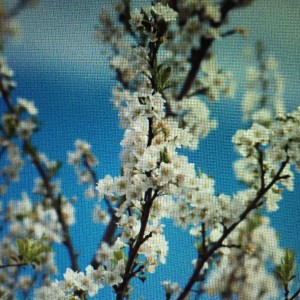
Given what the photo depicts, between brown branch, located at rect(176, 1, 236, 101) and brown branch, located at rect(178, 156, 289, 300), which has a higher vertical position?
brown branch, located at rect(176, 1, 236, 101)

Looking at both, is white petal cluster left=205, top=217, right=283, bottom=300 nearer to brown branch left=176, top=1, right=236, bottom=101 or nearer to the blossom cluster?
the blossom cluster

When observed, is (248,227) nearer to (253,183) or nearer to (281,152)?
(253,183)

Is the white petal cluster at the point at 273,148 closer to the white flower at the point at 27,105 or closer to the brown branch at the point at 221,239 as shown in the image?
the brown branch at the point at 221,239

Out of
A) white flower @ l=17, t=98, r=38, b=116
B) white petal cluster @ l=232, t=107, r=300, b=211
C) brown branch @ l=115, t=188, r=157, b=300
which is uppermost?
white flower @ l=17, t=98, r=38, b=116

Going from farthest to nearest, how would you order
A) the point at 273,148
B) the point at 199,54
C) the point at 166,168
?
the point at 199,54, the point at 273,148, the point at 166,168

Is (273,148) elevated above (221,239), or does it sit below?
above

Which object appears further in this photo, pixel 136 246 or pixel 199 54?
pixel 199 54

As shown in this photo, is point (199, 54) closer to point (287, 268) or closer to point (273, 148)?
point (273, 148)

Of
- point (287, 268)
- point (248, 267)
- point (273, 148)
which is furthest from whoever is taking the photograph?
point (248, 267)

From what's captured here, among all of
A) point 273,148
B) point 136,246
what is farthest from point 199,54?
point 136,246

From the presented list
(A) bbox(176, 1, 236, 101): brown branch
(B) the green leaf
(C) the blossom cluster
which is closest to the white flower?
(C) the blossom cluster

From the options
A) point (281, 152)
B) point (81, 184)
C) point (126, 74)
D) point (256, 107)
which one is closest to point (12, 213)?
point (81, 184)

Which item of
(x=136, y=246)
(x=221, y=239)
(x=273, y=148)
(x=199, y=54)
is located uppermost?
(x=199, y=54)

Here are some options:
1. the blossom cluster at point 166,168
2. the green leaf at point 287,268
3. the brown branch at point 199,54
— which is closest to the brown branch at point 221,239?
the blossom cluster at point 166,168
